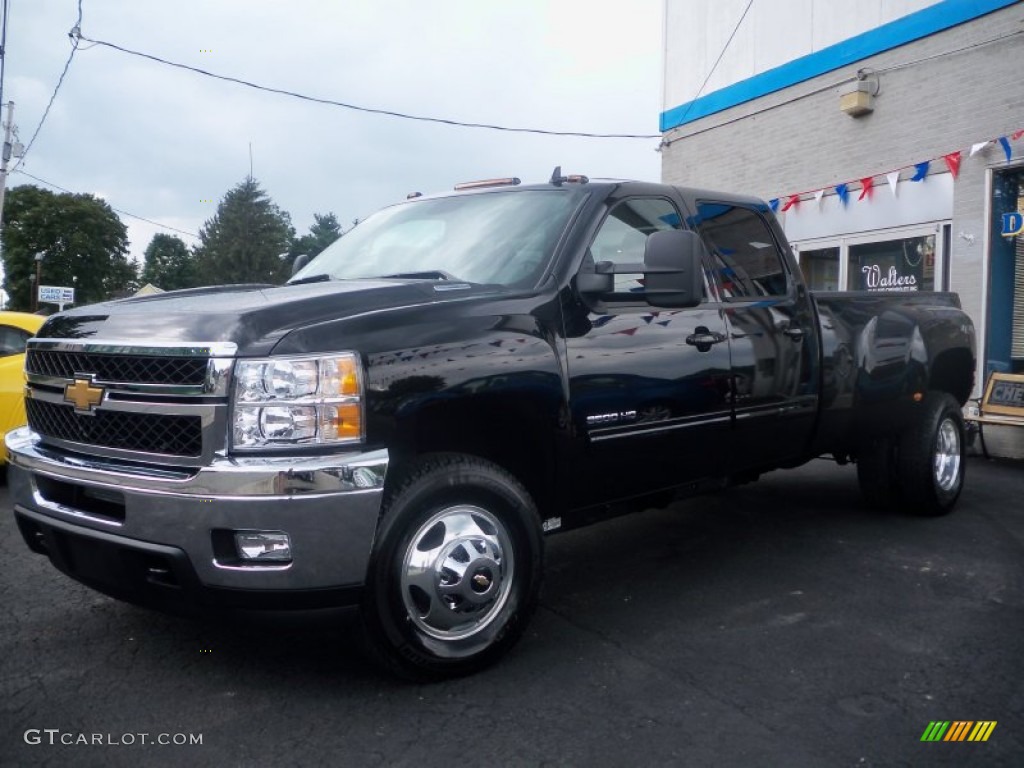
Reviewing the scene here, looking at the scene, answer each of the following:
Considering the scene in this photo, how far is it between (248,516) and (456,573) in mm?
778

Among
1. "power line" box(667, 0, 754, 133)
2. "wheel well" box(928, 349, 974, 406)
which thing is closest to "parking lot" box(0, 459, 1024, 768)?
"wheel well" box(928, 349, 974, 406)

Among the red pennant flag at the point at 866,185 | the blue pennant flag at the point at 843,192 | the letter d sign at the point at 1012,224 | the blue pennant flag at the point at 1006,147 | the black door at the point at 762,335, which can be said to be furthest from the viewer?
the blue pennant flag at the point at 843,192

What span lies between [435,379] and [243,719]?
129 centimetres

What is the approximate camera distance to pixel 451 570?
3203 mm

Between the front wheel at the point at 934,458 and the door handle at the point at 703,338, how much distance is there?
2129mm

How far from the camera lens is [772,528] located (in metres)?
5.79

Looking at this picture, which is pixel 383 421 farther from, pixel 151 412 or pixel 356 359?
pixel 151 412

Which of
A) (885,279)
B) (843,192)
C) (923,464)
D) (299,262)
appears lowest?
(923,464)

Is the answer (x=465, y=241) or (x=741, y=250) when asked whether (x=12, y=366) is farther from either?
(x=741, y=250)

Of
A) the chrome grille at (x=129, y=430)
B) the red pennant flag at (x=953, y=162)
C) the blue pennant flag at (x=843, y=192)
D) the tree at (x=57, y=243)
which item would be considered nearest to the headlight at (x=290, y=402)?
the chrome grille at (x=129, y=430)

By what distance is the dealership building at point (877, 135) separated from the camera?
397 inches

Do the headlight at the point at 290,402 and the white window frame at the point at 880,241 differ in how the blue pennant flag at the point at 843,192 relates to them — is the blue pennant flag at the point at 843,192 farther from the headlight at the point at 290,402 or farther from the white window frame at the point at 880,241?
the headlight at the point at 290,402

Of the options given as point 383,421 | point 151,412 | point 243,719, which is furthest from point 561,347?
point 243,719

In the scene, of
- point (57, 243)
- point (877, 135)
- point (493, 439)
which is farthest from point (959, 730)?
point (57, 243)
